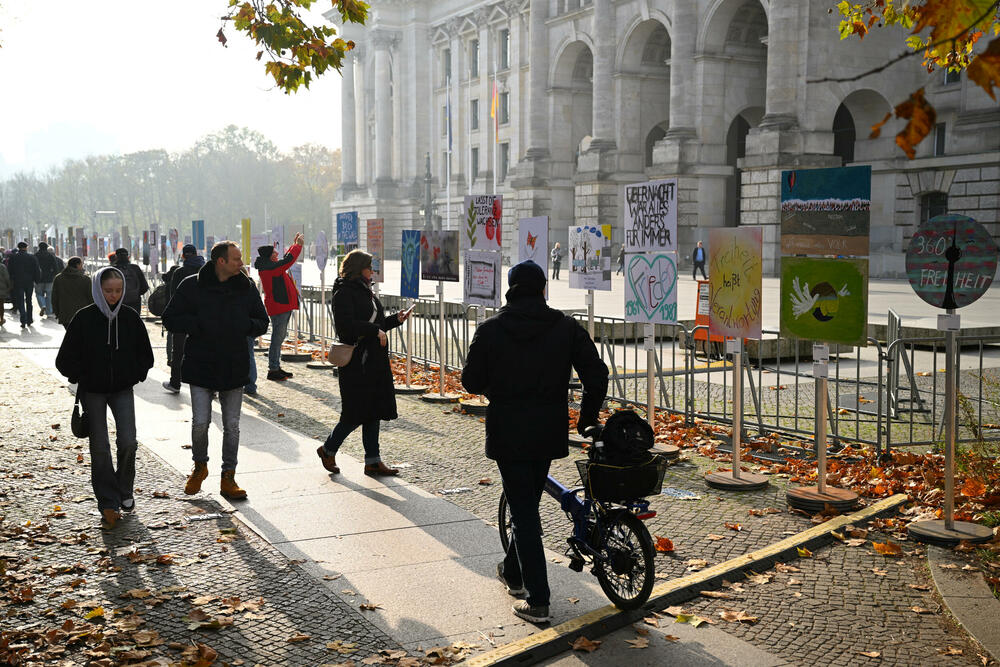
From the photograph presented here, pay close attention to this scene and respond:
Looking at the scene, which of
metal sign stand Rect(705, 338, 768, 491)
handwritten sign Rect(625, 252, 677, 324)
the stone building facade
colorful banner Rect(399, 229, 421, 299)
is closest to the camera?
metal sign stand Rect(705, 338, 768, 491)

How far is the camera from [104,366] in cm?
749

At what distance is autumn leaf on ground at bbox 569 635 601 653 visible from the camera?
5195 millimetres

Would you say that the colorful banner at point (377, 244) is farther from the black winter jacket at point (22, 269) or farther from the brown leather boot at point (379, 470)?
the black winter jacket at point (22, 269)

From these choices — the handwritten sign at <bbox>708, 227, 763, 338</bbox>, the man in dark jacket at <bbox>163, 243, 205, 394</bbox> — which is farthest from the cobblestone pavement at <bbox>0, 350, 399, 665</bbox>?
the man in dark jacket at <bbox>163, 243, 205, 394</bbox>

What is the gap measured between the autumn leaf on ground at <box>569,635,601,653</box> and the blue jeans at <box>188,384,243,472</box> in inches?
150

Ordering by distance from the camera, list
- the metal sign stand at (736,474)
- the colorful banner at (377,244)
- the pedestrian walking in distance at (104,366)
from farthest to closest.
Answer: the colorful banner at (377,244) < the metal sign stand at (736,474) < the pedestrian walking in distance at (104,366)

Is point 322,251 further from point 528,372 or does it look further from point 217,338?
point 528,372

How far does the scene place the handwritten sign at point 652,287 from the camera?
10031mm

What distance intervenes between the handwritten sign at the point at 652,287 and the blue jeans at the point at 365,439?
3004 millimetres

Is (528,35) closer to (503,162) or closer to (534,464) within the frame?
(503,162)

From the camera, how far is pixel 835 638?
530 cm

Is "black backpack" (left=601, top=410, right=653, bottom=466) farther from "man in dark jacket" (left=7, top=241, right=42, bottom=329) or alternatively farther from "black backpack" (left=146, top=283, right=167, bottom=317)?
"man in dark jacket" (left=7, top=241, right=42, bottom=329)

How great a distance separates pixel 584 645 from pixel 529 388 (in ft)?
4.26

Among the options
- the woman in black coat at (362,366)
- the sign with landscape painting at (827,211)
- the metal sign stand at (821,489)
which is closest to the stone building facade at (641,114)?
the sign with landscape painting at (827,211)
